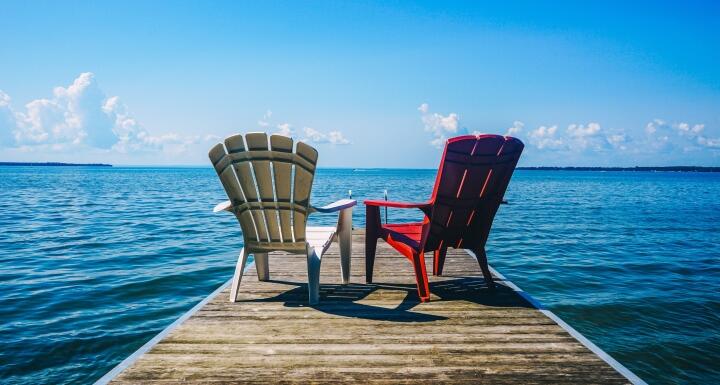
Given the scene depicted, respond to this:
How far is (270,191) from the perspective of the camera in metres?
3.52

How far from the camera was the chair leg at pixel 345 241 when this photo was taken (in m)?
4.17

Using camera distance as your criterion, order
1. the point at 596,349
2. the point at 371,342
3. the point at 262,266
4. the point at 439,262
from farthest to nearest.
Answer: the point at 439,262, the point at 262,266, the point at 371,342, the point at 596,349

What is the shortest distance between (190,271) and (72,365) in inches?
130

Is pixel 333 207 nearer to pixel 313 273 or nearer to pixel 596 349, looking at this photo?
pixel 313 273

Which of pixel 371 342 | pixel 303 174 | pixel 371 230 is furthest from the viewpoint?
pixel 371 230

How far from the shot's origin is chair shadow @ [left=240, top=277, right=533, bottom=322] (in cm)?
328

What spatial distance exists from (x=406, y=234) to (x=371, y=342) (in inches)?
64.3

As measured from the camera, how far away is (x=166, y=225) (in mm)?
12805

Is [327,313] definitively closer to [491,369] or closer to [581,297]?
[491,369]

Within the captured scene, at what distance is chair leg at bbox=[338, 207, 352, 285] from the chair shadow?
16 cm

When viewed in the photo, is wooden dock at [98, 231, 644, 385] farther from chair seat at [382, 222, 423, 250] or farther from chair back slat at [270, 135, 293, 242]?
chair back slat at [270, 135, 293, 242]

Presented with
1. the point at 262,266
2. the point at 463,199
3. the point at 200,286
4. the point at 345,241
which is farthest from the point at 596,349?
the point at 200,286

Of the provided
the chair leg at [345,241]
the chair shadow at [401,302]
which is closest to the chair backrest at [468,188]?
the chair shadow at [401,302]

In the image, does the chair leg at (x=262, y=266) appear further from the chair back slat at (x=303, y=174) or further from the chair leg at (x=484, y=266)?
the chair leg at (x=484, y=266)
